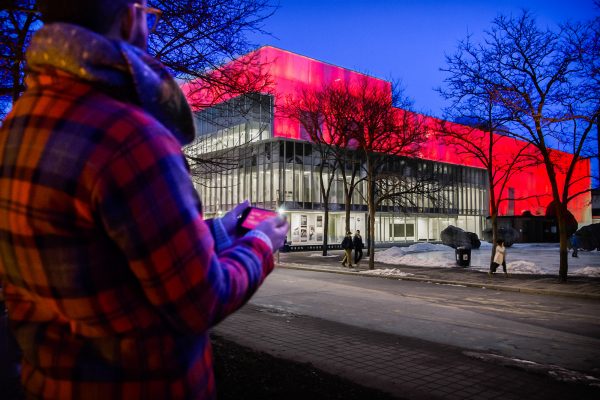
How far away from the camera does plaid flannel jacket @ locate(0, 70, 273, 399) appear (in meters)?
0.91

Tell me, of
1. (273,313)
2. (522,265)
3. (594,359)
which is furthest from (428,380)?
(522,265)

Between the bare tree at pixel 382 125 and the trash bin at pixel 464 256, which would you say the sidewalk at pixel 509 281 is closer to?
the trash bin at pixel 464 256

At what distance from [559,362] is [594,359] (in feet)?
2.29

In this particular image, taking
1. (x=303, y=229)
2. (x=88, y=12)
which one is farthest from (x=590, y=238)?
(x=88, y=12)

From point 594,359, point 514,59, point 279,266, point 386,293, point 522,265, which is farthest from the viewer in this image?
point 279,266

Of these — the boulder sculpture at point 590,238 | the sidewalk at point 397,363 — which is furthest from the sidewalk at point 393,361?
the boulder sculpture at point 590,238

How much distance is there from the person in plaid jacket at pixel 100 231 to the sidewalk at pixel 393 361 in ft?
16.5

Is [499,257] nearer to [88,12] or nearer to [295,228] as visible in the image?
[88,12]

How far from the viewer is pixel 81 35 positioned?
979 mm

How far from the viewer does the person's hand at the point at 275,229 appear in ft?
3.92

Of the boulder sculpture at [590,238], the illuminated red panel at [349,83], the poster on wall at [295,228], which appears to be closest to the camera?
the illuminated red panel at [349,83]

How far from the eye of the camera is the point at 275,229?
122cm

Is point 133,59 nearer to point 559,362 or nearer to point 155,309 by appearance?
point 155,309

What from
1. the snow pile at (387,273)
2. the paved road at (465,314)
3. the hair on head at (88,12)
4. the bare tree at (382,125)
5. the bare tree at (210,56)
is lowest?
the snow pile at (387,273)
